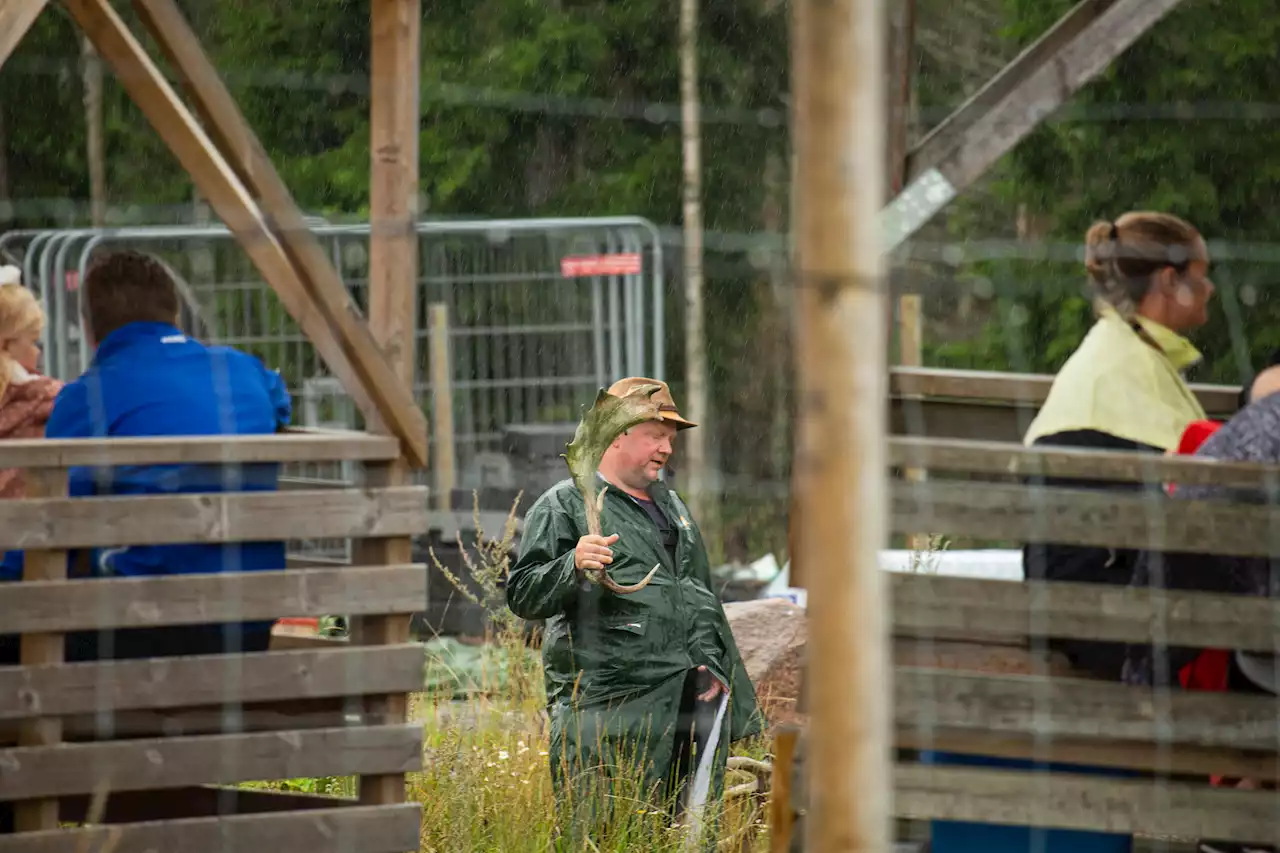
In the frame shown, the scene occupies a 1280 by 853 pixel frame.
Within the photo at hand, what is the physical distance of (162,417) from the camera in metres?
4.52

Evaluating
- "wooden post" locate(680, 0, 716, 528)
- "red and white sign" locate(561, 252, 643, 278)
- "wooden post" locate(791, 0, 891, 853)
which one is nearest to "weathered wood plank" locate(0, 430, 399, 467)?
"wooden post" locate(791, 0, 891, 853)

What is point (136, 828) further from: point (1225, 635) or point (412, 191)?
point (1225, 635)

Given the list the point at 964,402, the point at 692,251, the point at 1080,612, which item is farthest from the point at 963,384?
the point at 692,251

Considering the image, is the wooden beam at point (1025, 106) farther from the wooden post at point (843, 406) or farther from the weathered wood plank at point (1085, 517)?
the wooden post at point (843, 406)

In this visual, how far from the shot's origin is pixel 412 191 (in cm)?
463

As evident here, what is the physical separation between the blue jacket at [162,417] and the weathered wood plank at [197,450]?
0.12 meters

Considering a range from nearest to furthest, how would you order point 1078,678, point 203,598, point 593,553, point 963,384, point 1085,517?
point 1085,517 < point 1078,678 < point 203,598 < point 963,384 < point 593,553

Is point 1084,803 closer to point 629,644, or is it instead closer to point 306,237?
point 629,644

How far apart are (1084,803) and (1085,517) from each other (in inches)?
24.4

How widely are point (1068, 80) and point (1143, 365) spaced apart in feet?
2.25

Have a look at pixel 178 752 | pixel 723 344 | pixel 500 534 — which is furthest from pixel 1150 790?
pixel 723 344

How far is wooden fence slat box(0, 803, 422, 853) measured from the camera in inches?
166

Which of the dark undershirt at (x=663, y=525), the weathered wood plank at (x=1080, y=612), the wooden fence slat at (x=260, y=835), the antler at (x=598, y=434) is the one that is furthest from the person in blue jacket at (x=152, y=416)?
the weathered wood plank at (x=1080, y=612)

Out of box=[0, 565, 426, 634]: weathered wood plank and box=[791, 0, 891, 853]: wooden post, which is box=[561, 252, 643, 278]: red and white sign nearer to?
box=[0, 565, 426, 634]: weathered wood plank
